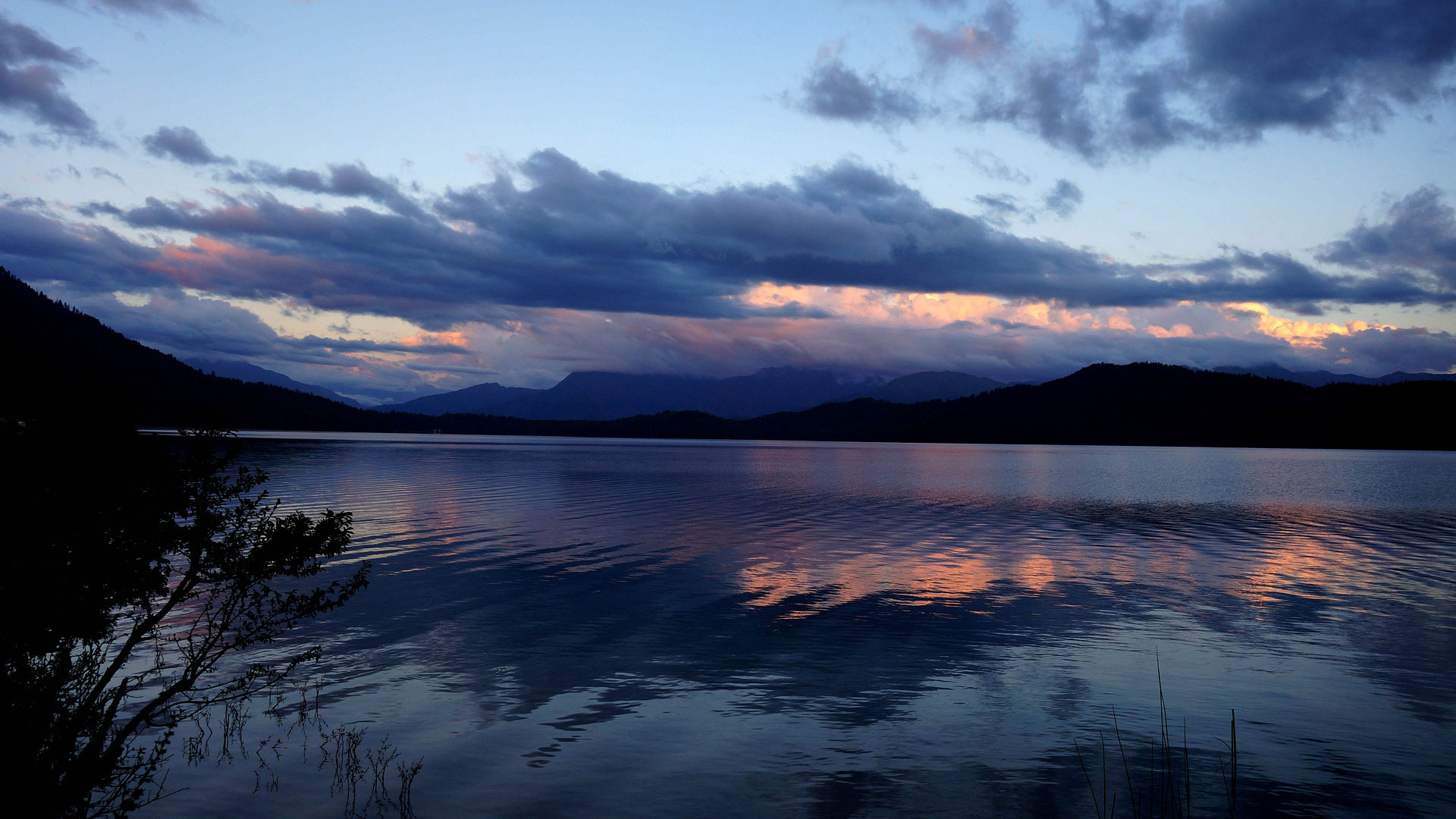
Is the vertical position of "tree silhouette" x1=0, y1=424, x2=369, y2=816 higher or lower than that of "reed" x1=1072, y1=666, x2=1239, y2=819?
higher

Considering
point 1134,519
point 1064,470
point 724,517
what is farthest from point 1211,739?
point 1064,470

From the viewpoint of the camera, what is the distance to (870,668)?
19828mm

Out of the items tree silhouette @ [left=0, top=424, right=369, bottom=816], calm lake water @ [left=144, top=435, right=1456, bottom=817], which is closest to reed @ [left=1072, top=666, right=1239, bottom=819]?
calm lake water @ [left=144, top=435, right=1456, bottom=817]

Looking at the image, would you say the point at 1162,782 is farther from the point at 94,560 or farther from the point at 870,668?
the point at 94,560

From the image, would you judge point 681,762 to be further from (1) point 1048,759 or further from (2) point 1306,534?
(2) point 1306,534

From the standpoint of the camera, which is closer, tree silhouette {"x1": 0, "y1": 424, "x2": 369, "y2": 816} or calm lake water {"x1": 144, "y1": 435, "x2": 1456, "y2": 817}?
tree silhouette {"x1": 0, "y1": 424, "x2": 369, "y2": 816}

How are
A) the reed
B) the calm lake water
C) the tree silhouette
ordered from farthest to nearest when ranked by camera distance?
the calm lake water, the reed, the tree silhouette

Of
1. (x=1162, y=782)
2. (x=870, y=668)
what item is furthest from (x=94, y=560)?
(x=1162, y=782)

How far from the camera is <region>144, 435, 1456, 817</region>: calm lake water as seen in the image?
1310 cm

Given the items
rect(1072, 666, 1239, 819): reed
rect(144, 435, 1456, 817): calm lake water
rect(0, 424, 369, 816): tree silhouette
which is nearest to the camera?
rect(0, 424, 369, 816): tree silhouette

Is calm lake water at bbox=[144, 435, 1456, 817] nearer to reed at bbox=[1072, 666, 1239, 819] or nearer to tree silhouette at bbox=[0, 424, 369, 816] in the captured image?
reed at bbox=[1072, 666, 1239, 819]

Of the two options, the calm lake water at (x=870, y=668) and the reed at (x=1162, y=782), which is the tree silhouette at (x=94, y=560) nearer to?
the calm lake water at (x=870, y=668)

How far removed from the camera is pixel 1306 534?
160 ft

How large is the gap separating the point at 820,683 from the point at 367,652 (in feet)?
38.1
